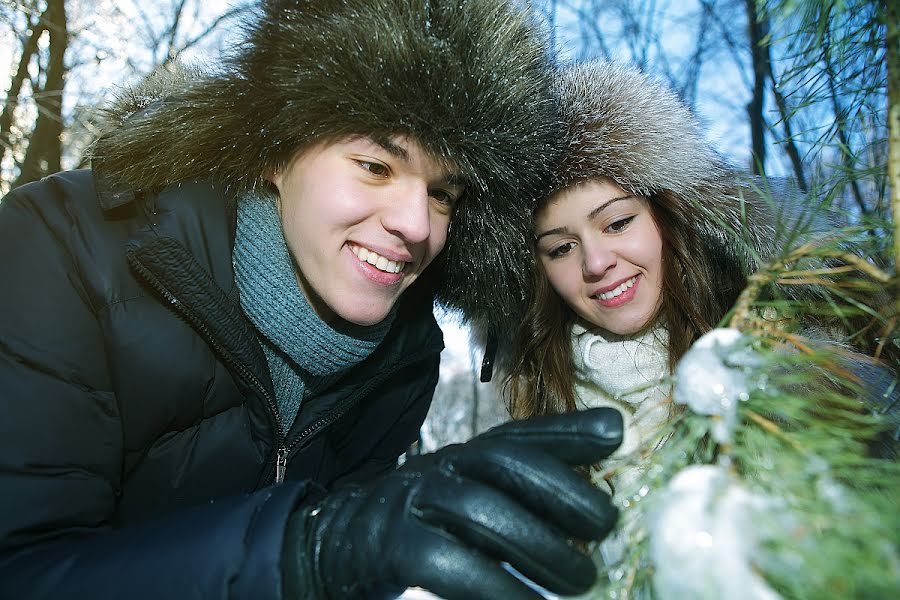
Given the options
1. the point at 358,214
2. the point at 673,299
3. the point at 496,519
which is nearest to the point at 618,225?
the point at 673,299

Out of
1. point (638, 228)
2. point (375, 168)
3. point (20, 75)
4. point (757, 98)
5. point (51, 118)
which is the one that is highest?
point (20, 75)

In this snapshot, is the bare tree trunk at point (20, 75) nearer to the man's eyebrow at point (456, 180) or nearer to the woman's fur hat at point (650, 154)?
the man's eyebrow at point (456, 180)

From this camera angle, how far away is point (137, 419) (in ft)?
5.10

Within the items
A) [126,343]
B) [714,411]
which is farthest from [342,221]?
[714,411]

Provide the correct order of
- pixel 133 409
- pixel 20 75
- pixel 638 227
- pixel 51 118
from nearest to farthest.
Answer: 1. pixel 133 409
2. pixel 638 227
3. pixel 51 118
4. pixel 20 75

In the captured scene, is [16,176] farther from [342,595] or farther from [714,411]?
[714,411]

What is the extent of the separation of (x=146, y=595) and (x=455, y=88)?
1434 millimetres

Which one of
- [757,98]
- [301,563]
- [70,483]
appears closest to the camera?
[301,563]

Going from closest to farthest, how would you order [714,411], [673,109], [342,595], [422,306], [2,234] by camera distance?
[714,411]
[342,595]
[2,234]
[673,109]
[422,306]

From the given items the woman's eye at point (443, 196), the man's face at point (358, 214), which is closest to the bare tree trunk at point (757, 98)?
the woman's eye at point (443, 196)

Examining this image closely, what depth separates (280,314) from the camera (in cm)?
182

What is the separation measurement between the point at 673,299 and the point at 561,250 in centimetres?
44

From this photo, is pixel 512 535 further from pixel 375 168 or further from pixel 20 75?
pixel 20 75

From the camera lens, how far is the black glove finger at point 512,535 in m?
0.91
